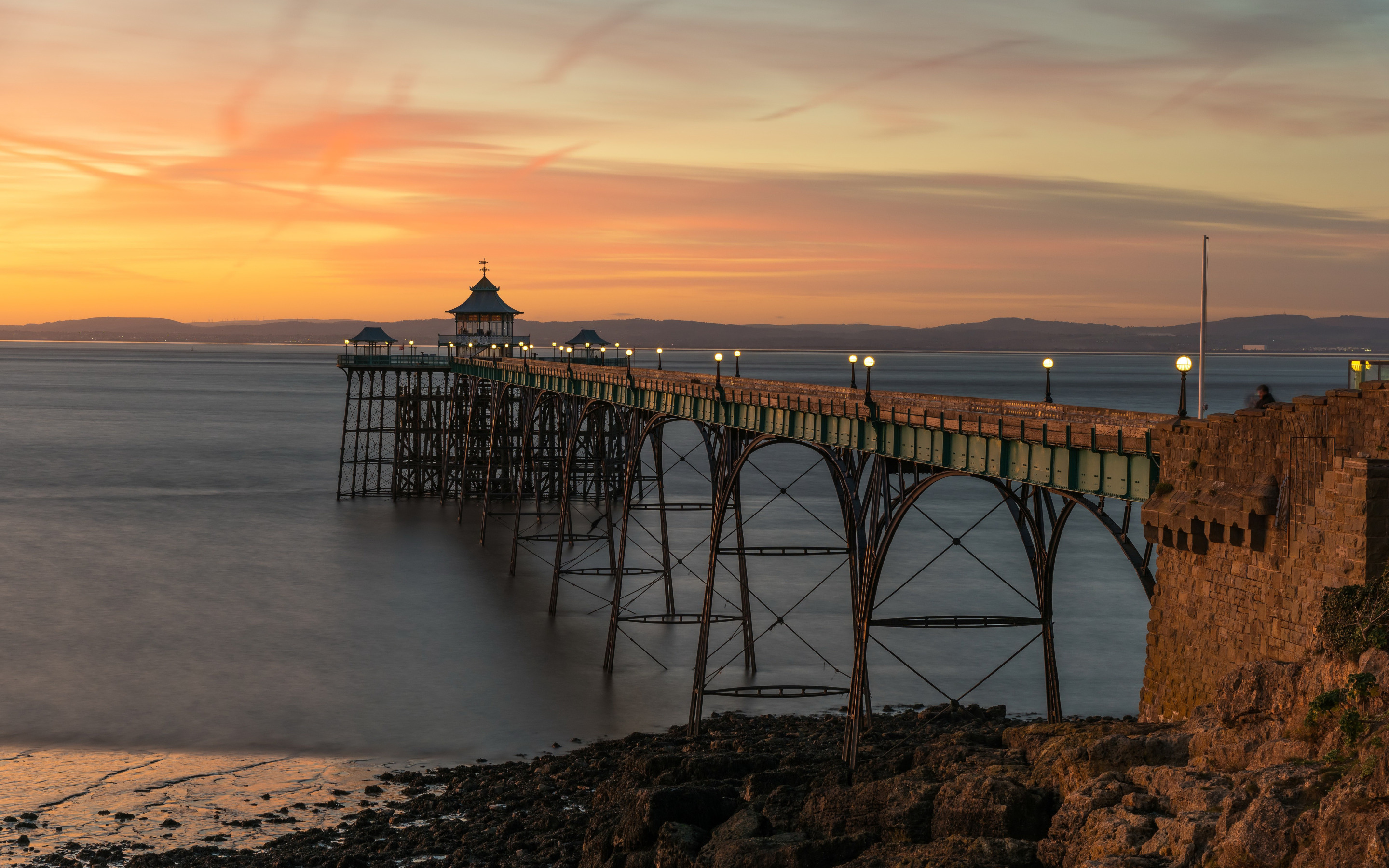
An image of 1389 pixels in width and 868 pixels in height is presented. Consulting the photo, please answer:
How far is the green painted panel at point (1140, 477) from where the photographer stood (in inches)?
729

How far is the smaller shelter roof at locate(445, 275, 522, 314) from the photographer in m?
79.0

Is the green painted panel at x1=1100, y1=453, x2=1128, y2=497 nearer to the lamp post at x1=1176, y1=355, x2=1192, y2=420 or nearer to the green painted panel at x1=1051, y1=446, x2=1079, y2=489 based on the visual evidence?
the green painted panel at x1=1051, y1=446, x2=1079, y2=489

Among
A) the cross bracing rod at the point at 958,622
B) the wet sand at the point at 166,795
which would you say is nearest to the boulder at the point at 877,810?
the cross bracing rod at the point at 958,622

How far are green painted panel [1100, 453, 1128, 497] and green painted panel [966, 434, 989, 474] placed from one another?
291 cm

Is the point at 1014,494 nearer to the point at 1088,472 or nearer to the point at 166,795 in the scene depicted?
the point at 1088,472

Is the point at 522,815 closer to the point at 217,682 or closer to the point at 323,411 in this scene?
→ the point at 217,682

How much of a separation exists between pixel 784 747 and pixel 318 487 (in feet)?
184

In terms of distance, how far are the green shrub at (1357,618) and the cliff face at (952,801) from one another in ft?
0.54

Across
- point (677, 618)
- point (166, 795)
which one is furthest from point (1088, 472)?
point (677, 618)

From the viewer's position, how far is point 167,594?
4603 centimetres

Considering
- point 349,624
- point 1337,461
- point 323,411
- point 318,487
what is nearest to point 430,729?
point 349,624

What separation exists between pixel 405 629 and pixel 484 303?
137 ft

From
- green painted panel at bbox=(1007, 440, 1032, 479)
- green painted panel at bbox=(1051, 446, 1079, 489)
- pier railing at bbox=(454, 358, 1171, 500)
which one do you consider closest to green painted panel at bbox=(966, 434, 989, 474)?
pier railing at bbox=(454, 358, 1171, 500)

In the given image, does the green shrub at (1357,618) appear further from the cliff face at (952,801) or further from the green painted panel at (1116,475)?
the green painted panel at (1116,475)
